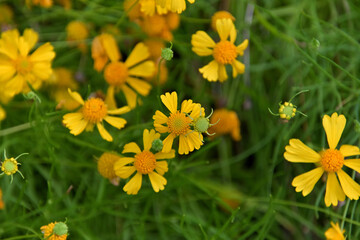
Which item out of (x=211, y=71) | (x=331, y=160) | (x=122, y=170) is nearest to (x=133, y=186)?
(x=122, y=170)

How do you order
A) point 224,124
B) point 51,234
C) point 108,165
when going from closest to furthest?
point 51,234, point 108,165, point 224,124

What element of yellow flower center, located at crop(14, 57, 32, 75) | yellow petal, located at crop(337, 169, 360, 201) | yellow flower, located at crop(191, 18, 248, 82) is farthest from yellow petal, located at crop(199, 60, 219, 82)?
yellow flower center, located at crop(14, 57, 32, 75)

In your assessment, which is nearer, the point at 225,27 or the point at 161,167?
the point at 161,167

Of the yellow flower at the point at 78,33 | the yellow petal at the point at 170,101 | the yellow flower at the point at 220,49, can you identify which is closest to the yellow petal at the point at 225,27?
the yellow flower at the point at 220,49

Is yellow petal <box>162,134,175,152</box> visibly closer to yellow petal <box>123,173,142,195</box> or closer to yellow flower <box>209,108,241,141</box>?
yellow petal <box>123,173,142,195</box>

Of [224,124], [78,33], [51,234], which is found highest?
[78,33]

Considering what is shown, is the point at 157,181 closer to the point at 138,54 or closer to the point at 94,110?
the point at 94,110

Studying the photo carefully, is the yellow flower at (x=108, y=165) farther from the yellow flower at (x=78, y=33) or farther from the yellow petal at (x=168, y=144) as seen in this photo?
the yellow flower at (x=78, y=33)
